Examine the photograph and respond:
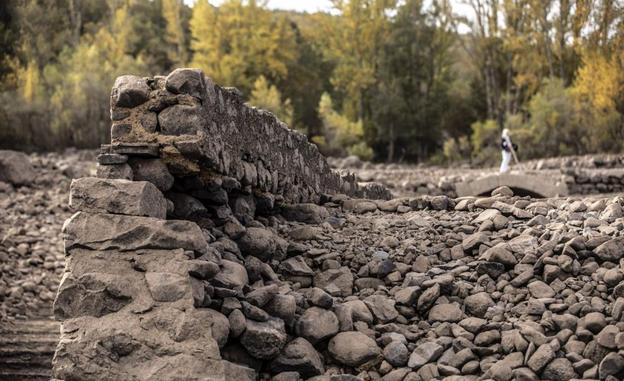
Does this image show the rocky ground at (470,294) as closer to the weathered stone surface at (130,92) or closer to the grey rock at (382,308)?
the grey rock at (382,308)

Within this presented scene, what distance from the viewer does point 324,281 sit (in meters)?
4.91

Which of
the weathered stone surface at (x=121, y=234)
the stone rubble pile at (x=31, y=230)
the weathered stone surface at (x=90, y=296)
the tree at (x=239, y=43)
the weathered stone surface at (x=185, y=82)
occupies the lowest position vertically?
the stone rubble pile at (x=31, y=230)

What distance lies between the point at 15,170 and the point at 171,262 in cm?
1429

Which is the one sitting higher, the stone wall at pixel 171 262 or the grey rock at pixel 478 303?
the stone wall at pixel 171 262

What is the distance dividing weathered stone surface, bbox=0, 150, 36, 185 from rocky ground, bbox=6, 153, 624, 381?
12459 millimetres

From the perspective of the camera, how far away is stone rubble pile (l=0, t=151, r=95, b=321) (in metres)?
10.7

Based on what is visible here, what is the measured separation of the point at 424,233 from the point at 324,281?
1.03 m

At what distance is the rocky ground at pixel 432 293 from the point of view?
3979 millimetres

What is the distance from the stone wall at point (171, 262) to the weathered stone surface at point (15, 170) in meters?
13.1

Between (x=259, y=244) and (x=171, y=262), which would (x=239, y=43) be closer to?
(x=259, y=244)

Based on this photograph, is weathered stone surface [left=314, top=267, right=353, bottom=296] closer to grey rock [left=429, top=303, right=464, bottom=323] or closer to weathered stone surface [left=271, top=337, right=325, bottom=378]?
grey rock [left=429, top=303, right=464, bottom=323]

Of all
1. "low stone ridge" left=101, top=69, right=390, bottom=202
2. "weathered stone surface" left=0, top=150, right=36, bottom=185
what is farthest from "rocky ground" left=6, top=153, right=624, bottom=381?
"weathered stone surface" left=0, top=150, right=36, bottom=185

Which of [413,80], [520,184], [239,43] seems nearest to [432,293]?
[520,184]

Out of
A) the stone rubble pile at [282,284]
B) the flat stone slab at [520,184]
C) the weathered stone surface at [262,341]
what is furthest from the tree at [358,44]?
the weathered stone surface at [262,341]
